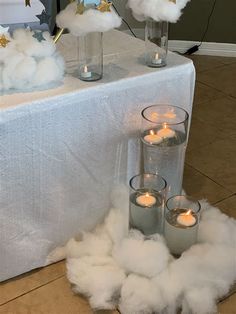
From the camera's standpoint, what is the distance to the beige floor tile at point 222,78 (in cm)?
250

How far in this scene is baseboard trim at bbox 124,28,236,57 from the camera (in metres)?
2.94

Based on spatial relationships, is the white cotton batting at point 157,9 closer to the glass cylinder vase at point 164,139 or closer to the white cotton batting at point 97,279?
the glass cylinder vase at point 164,139

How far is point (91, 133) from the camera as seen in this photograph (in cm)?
126

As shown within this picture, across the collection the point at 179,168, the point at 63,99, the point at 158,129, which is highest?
the point at 63,99

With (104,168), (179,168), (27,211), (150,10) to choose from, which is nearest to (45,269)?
(27,211)

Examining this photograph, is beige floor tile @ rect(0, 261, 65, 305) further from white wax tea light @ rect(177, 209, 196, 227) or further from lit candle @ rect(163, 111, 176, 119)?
lit candle @ rect(163, 111, 176, 119)

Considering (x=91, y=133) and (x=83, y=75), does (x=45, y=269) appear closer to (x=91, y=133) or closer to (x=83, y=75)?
(x=91, y=133)

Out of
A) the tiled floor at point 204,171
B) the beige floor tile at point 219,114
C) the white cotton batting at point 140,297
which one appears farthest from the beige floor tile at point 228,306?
the beige floor tile at point 219,114

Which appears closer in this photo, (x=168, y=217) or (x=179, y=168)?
(x=168, y=217)

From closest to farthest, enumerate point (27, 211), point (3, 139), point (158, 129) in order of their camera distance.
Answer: point (3, 139)
point (27, 211)
point (158, 129)

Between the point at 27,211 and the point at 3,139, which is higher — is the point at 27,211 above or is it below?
below

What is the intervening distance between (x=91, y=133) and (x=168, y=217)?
0.30 metres

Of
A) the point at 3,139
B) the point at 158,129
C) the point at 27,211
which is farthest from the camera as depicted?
the point at 158,129

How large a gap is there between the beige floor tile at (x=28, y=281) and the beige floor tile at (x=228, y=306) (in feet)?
1.41
